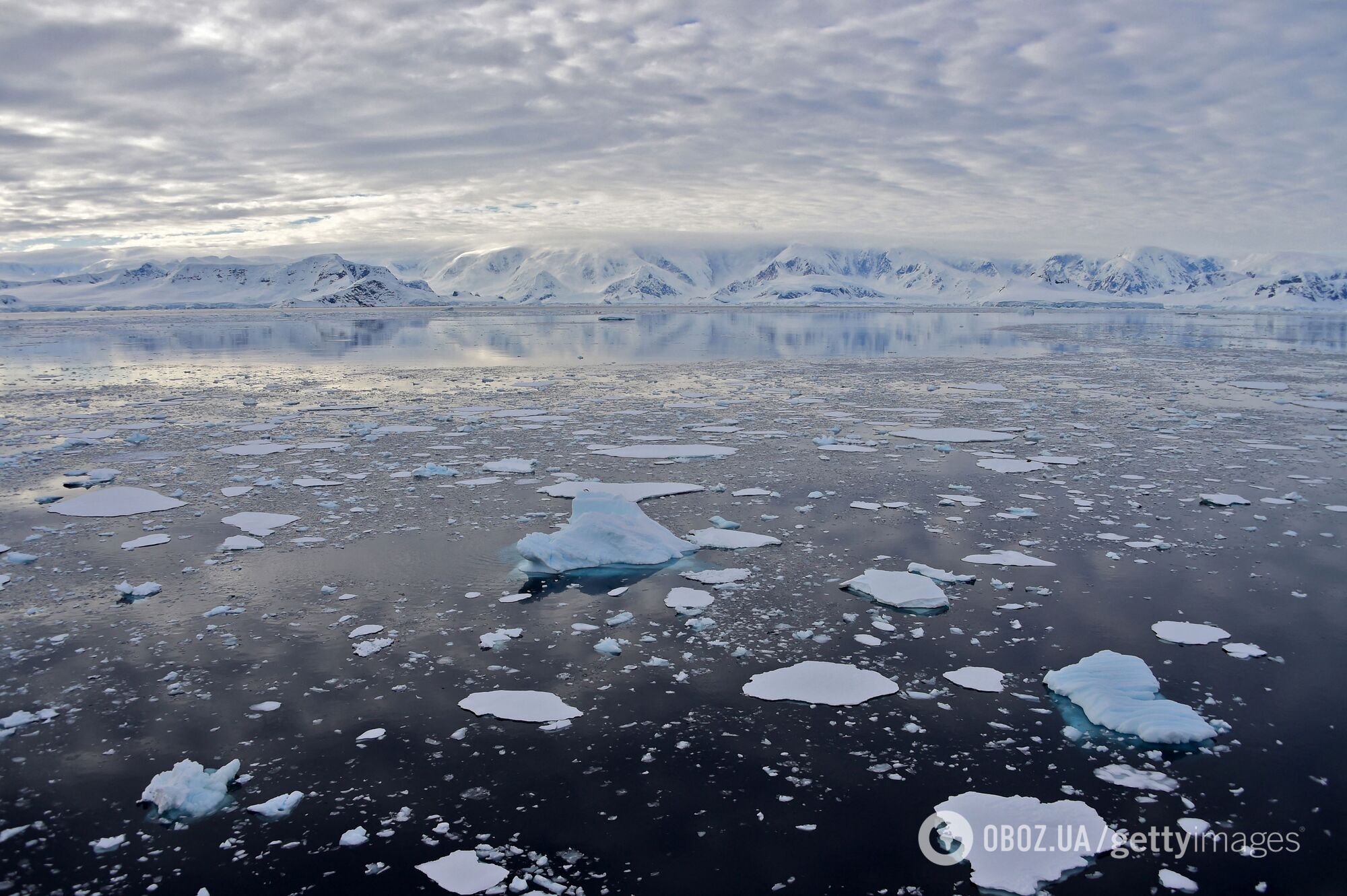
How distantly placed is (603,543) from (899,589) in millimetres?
2689

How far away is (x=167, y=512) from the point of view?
931 centimetres

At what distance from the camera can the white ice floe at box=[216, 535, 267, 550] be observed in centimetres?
804

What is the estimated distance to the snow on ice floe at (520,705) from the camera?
200 inches

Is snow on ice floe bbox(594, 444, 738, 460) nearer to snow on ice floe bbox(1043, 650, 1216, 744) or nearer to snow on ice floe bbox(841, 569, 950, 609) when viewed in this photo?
snow on ice floe bbox(841, 569, 950, 609)

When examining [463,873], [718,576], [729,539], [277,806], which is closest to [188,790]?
[277,806]

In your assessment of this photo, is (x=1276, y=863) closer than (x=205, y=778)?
Yes

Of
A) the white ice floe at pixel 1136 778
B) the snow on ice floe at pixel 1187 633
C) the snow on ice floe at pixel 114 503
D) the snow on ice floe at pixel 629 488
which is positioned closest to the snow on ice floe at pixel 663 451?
the snow on ice floe at pixel 629 488

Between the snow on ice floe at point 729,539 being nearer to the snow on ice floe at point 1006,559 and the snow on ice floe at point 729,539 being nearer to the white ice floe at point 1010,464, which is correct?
the snow on ice floe at point 1006,559

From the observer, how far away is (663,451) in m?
12.5

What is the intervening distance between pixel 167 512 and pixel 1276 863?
1010 centimetres

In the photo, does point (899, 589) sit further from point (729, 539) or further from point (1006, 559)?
point (729, 539)

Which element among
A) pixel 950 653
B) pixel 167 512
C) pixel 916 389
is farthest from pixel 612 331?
pixel 950 653

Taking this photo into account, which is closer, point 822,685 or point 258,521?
point 822,685

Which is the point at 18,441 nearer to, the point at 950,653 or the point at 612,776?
the point at 612,776
